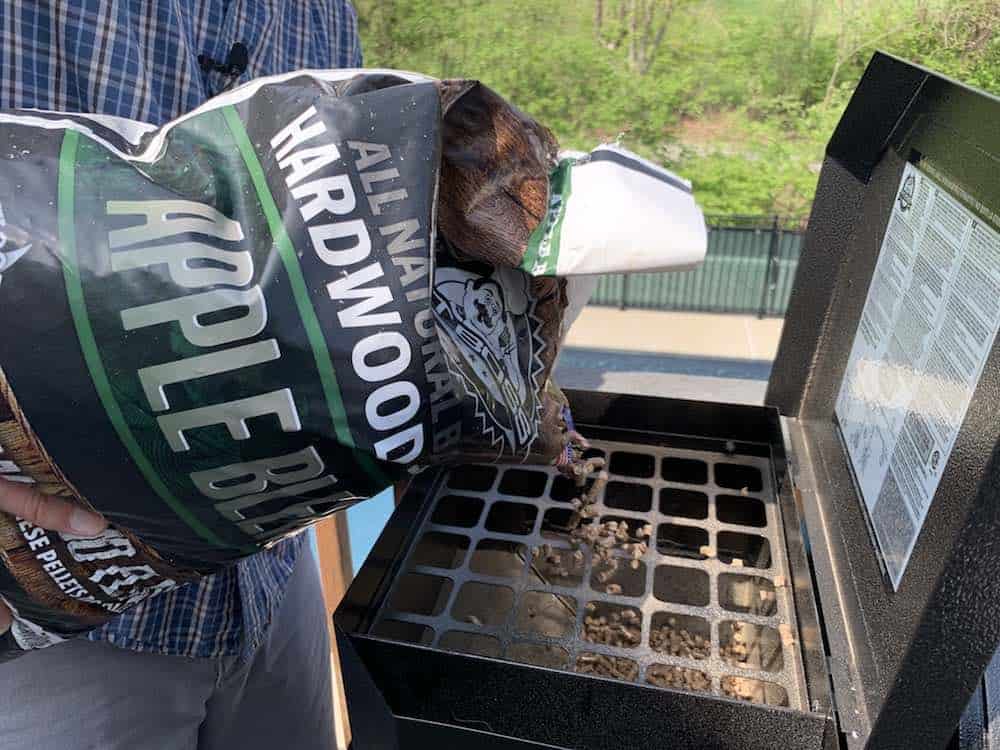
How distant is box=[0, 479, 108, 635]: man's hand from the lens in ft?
1.92

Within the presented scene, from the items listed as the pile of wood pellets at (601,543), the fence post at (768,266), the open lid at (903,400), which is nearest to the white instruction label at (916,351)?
the open lid at (903,400)

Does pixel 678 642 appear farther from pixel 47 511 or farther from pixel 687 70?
pixel 687 70

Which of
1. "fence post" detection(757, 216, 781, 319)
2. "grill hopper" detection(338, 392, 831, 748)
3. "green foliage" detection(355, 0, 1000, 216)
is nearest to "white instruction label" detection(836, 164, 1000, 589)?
"grill hopper" detection(338, 392, 831, 748)

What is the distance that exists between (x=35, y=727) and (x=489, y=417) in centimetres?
65

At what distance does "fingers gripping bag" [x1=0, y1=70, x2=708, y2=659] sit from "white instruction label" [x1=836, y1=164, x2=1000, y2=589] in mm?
265

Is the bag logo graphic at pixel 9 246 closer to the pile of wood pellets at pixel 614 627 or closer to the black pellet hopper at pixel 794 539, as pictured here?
the black pellet hopper at pixel 794 539

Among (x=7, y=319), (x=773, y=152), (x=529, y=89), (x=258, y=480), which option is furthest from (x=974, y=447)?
(x=529, y=89)

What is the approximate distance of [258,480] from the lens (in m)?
0.57

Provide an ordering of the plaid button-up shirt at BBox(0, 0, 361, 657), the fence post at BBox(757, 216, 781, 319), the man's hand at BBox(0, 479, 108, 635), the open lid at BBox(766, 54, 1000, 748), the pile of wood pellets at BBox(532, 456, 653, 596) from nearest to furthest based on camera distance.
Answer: the open lid at BBox(766, 54, 1000, 748) → the man's hand at BBox(0, 479, 108, 635) → the plaid button-up shirt at BBox(0, 0, 361, 657) → the pile of wood pellets at BBox(532, 456, 653, 596) → the fence post at BBox(757, 216, 781, 319)

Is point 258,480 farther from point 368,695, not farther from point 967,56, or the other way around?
point 967,56

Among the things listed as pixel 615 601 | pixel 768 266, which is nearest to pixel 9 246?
pixel 615 601

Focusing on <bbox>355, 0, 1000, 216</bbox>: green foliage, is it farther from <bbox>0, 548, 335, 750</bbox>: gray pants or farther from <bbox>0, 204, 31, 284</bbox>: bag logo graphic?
<bbox>0, 204, 31, 284</bbox>: bag logo graphic

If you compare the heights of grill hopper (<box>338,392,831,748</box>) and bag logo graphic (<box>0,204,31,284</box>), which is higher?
bag logo graphic (<box>0,204,31,284</box>)

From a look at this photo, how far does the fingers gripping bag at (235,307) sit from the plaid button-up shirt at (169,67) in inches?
8.0
